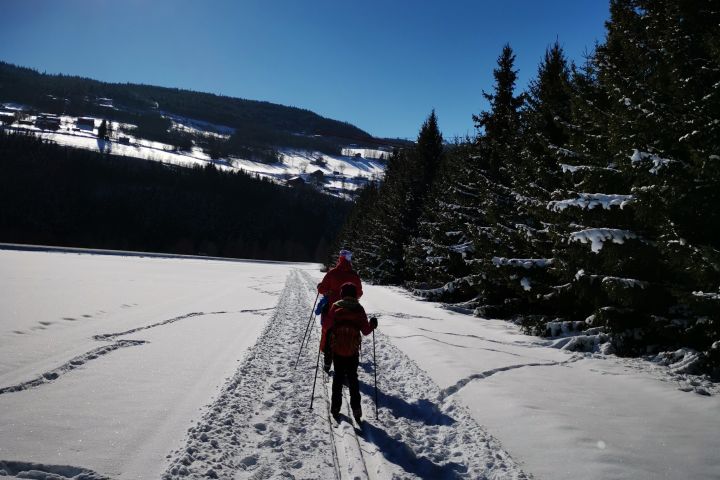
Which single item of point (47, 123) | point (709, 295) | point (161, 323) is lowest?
point (161, 323)

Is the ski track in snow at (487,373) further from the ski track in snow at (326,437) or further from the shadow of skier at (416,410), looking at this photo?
the shadow of skier at (416,410)

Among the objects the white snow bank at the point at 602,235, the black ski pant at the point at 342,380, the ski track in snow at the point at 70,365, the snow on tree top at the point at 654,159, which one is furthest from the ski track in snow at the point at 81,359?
the snow on tree top at the point at 654,159

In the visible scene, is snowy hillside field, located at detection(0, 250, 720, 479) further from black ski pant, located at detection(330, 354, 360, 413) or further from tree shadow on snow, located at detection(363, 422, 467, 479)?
black ski pant, located at detection(330, 354, 360, 413)

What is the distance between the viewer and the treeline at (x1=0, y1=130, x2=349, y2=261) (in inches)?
4220

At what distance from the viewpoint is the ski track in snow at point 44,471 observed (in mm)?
3340

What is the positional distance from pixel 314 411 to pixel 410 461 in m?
1.60

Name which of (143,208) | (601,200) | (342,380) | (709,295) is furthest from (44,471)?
(143,208)

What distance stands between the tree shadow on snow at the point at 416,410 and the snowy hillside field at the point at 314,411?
0.10 ft

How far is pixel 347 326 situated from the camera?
539 centimetres

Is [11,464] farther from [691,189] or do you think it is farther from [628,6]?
[628,6]

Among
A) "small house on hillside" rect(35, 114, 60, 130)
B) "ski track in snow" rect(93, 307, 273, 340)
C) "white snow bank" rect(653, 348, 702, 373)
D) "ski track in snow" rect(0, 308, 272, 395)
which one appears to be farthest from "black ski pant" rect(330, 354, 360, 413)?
"small house on hillside" rect(35, 114, 60, 130)

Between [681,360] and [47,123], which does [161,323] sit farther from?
[47,123]

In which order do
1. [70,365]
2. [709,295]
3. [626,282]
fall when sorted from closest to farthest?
1. [709,295]
2. [70,365]
3. [626,282]

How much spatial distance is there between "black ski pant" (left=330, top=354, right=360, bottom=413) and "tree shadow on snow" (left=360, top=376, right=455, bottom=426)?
77 cm
